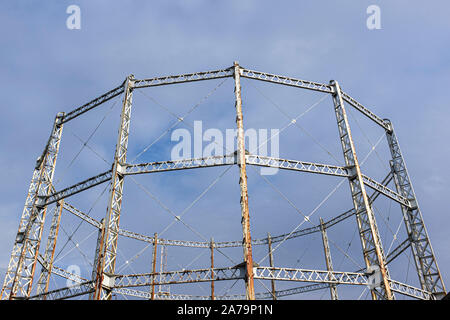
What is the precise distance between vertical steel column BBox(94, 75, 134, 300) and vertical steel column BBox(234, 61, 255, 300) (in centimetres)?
623

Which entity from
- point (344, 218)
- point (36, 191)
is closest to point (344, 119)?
point (344, 218)

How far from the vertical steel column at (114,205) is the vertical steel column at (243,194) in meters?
6.23

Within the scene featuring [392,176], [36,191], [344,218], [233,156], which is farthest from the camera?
[344,218]

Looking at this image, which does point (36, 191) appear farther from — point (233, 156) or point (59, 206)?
point (233, 156)

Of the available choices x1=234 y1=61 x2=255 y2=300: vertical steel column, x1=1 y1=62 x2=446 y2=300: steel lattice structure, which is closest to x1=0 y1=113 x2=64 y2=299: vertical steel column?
x1=1 y1=62 x2=446 y2=300: steel lattice structure

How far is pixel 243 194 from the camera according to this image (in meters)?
17.8

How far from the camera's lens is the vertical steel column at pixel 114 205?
694 inches

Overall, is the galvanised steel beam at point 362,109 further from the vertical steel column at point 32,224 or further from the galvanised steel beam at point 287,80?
the vertical steel column at point 32,224

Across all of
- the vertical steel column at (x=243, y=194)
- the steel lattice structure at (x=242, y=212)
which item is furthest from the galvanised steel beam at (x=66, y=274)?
the vertical steel column at (x=243, y=194)

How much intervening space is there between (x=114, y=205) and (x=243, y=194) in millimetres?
6480

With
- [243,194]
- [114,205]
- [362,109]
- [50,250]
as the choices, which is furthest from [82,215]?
[362,109]

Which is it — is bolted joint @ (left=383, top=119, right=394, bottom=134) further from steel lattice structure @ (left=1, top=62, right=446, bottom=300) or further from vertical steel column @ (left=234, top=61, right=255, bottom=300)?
vertical steel column @ (left=234, top=61, right=255, bottom=300)
